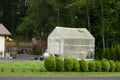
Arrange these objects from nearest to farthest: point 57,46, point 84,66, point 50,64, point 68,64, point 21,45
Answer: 1. point 50,64
2. point 68,64
3. point 84,66
4. point 57,46
5. point 21,45

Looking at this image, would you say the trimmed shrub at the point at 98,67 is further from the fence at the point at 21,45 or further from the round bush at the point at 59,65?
the fence at the point at 21,45

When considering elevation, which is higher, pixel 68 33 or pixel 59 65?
pixel 68 33

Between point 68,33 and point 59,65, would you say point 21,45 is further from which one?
point 59,65

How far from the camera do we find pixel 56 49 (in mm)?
43188

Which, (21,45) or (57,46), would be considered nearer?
(57,46)

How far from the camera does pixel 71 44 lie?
43.4m

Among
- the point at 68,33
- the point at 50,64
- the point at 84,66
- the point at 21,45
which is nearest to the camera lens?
the point at 50,64

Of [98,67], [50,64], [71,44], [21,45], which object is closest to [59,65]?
[50,64]

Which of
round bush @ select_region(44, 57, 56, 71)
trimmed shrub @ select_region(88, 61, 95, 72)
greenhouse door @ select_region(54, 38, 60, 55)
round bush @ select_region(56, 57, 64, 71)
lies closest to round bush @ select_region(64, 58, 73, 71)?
round bush @ select_region(56, 57, 64, 71)

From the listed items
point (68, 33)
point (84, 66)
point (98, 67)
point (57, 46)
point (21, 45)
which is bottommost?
point (98, 67)

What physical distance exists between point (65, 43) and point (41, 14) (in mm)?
20396

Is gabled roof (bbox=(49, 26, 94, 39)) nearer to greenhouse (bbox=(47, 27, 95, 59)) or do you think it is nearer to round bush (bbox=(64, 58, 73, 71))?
greenhouse (bbox=(47, 27, 95, 59))

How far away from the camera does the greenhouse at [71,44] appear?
42.8m

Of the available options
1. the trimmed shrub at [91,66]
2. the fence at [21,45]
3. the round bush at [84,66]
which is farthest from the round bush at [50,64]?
the fence at [21,45]
